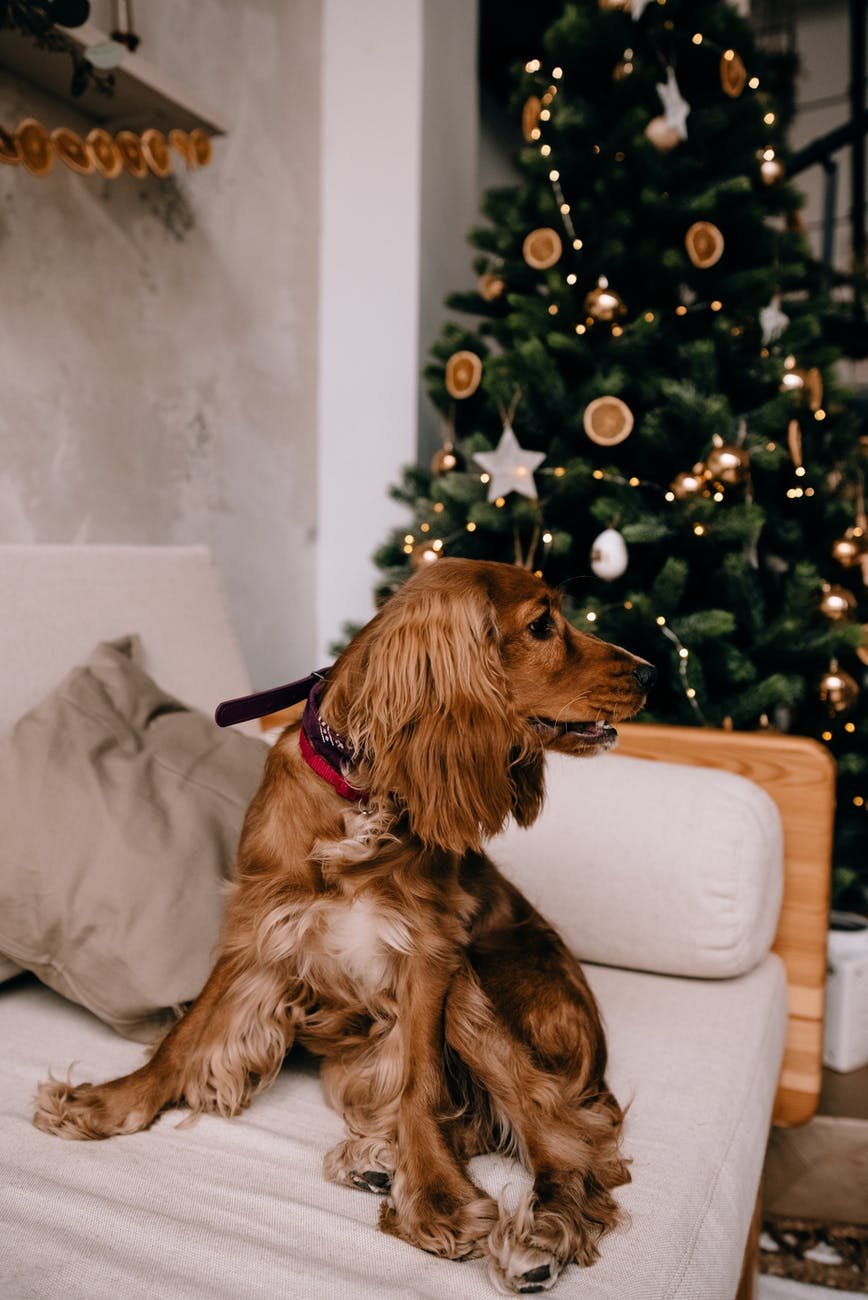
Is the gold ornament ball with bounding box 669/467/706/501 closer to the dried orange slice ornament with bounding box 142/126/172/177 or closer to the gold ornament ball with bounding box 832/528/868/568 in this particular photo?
the gold ornament ball with bounding box 832/528/868/568

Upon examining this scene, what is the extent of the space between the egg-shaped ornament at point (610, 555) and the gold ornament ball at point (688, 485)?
16cm

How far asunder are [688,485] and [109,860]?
1394 mm

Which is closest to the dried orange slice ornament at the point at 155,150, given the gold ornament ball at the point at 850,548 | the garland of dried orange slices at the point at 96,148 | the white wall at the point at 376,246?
the garland of dried orange slices at the point at 96,148

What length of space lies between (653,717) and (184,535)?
1.28 metres

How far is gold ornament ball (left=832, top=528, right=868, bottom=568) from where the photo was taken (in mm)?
2311

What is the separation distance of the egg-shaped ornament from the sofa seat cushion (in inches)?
39.7

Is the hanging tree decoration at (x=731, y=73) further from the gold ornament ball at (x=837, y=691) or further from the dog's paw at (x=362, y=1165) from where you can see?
the dog's paw at (x=362, y=1165)

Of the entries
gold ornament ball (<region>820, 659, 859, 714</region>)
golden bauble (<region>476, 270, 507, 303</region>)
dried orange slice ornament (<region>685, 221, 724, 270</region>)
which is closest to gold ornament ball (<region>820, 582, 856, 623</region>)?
gold ornament ball (<region>820, 659, 859, 714</region>)

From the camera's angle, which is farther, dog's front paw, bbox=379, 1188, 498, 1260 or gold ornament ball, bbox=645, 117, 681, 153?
gold ornament ball, bbox=645, 117, 681, 153

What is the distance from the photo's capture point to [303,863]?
1075 millimetres

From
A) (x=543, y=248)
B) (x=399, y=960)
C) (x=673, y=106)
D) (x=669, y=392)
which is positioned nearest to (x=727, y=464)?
(x=669, y=392)

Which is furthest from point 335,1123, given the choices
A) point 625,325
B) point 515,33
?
point 515,33

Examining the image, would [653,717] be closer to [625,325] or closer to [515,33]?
[625,325]

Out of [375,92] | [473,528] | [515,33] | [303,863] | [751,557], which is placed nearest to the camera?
[303,863]
